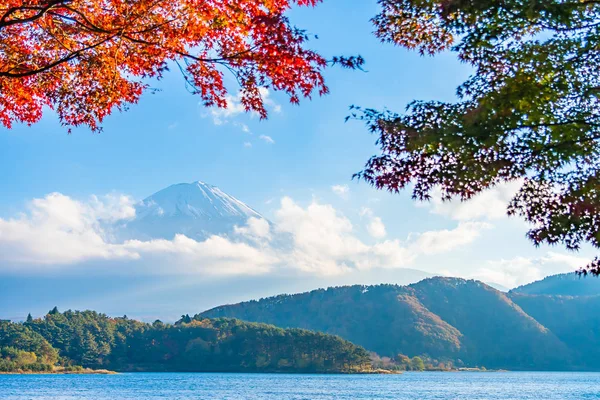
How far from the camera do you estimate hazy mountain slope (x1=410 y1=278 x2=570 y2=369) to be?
333 feet

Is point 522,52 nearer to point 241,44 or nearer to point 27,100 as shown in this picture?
point 241,44

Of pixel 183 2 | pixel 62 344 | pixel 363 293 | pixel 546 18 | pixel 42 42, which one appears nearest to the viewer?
pixel 546 18

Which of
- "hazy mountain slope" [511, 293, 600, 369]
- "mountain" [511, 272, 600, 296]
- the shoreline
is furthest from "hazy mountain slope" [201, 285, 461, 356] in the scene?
"mountain" [511, 272, 600, 296]

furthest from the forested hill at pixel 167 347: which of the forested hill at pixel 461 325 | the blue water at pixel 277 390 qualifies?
the forested hill at pixel 461 325

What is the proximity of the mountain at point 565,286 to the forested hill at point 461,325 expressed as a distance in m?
32.6

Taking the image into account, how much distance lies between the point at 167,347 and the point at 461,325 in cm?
5212

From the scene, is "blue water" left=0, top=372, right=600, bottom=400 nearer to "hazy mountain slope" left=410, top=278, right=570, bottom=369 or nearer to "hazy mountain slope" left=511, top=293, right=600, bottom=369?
"hazy mountain slope" left=410, top=278, right=570, bottom=369

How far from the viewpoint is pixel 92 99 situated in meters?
6.39

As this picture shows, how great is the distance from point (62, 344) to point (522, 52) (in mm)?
87317

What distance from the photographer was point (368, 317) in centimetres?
10869

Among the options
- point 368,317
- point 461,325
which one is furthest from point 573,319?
point 368,317

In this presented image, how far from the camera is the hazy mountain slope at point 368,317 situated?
10294cm

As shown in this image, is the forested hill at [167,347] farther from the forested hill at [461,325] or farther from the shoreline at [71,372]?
the forested hill at [461,325]

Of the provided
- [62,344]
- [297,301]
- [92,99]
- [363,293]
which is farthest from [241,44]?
[297,301]
